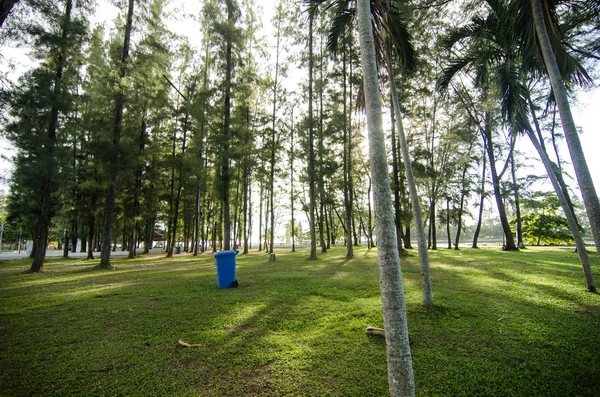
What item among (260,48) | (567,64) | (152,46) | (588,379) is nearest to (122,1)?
(152,46)

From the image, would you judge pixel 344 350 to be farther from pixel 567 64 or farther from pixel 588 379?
pixel 567 64

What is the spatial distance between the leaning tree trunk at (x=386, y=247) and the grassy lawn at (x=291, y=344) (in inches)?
31.7

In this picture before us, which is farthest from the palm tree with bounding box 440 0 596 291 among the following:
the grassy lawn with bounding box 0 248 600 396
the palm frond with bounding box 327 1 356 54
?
the palm frond with bounding box 327 1 356 54

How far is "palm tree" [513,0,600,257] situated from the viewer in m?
4.05

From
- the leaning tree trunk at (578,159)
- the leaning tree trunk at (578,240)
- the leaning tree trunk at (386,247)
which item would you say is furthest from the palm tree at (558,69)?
the leaning tree trunk at (386,247)

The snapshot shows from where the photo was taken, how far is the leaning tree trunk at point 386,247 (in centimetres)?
184

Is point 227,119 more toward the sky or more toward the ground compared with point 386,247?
more toward the sky

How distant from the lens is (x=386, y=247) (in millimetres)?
2080

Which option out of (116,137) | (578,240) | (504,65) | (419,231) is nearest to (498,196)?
(578,240)

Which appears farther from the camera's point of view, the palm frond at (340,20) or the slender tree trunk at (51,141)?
the slender tree trunk at (51,141)

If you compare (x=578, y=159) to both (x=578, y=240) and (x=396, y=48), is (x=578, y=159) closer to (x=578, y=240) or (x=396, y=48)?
(x=578, y=240)

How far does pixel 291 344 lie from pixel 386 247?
2.26 m

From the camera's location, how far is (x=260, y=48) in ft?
52.5

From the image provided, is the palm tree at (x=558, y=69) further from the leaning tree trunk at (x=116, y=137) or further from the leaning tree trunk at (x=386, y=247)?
the leaning tree trunk at (x=116, y=137)
